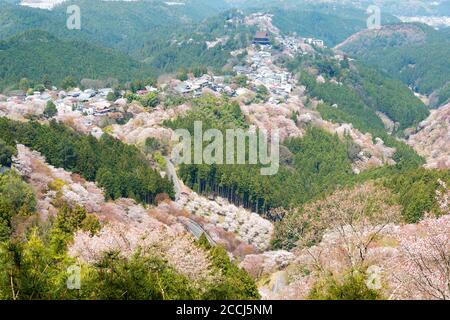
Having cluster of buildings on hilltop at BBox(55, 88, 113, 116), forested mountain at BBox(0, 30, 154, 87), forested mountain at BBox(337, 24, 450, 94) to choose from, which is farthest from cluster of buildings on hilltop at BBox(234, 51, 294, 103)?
forested mountain at BBox(337, 24, 450, 94)

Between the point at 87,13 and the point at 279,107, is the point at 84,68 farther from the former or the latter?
the point at 87,13

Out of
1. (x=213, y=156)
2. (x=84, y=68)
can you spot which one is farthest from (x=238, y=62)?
Result: (x=213, y=156)

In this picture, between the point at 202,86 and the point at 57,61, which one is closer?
the point at 202,86

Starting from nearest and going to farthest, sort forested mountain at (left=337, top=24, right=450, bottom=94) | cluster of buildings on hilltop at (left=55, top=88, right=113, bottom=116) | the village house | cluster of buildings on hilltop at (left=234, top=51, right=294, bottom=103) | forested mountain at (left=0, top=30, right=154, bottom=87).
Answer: cluster of buildings on hilltop at (left=55, top=88, right=113, bottom=116)
cluster of buildings on hilltop at (left=234, top=51, right=294, bottom=103)
forested mountain at (left=0, top=30, right=154, bottom=87)
the village house
forested mountain at (left=337, top=24, right=450, bottom=94)

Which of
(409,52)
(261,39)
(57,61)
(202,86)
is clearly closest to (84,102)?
(202,86)

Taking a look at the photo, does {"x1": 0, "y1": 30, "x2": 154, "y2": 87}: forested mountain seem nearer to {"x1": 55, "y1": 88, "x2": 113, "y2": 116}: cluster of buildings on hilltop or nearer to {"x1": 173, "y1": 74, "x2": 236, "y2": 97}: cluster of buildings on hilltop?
{"x1": 55, "y1": 88, "x2": 113, "y2": 116}: cluster of buildings on hilltop

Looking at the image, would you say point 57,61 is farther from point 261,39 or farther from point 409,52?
point 409,52

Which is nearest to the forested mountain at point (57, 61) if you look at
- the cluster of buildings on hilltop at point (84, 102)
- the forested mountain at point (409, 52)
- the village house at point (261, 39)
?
the cluster of buildings on hilltop at point (84, 102)
